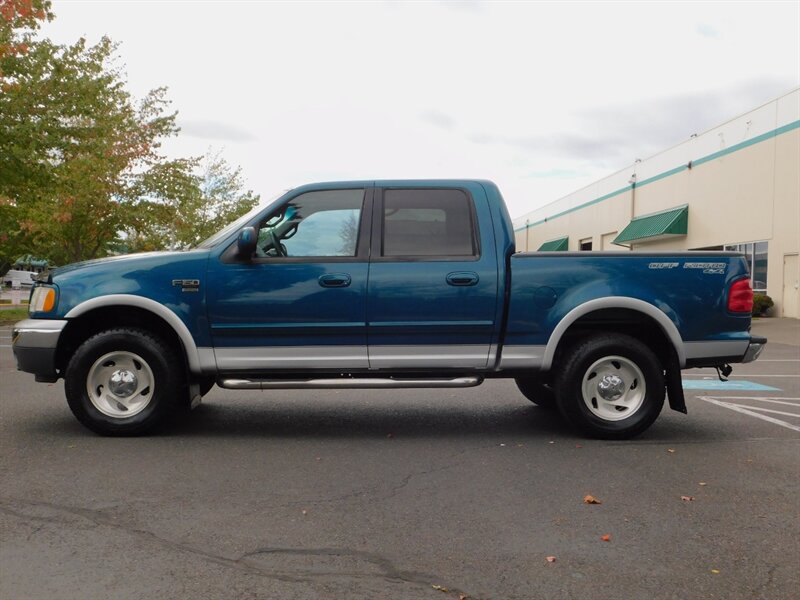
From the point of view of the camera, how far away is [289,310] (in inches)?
250

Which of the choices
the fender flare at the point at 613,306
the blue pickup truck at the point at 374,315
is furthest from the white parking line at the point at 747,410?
the fender flare at the point at 613,306

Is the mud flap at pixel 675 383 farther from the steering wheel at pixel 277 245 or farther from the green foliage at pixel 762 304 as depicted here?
the green foliage at pixel 762 304

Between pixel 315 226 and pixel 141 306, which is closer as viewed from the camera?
pixel 141 306

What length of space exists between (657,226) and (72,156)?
74.6ft

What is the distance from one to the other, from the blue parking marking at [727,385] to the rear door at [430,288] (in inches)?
178

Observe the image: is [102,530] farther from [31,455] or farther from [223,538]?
[31,455]

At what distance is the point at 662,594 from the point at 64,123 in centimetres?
2351

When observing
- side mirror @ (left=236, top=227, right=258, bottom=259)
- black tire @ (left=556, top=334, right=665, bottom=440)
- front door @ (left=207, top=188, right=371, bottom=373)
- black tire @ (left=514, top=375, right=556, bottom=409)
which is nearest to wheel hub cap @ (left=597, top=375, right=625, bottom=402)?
black tire @ (left=556, top=334, right=665, bottom=440)

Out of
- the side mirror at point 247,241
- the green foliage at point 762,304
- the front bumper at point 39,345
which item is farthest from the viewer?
the green foliage at point 762,304

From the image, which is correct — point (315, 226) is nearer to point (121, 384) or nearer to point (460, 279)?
point (460, 279)

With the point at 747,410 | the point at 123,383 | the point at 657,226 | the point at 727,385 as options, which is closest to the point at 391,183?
the point at 123,383

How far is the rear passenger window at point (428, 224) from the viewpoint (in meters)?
6.53

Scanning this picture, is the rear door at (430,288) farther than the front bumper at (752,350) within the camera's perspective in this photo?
No

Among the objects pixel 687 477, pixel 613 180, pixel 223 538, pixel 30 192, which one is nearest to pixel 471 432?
pixel 687 477
